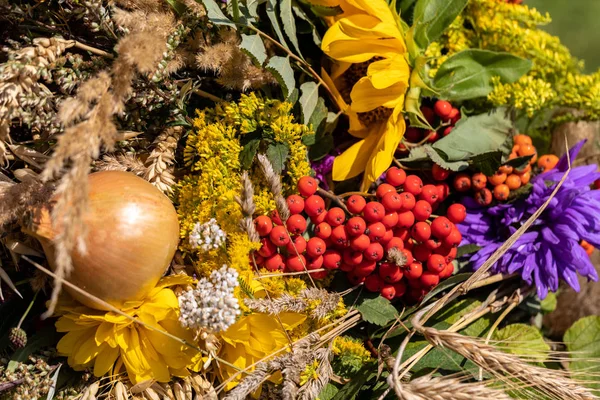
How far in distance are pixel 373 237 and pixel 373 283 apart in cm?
13

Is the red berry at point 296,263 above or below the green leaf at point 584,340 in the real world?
above

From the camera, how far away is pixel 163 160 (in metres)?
1.18

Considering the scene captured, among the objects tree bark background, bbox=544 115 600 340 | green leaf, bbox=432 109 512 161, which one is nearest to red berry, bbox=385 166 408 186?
green leaf, bbox=432 109 512 161

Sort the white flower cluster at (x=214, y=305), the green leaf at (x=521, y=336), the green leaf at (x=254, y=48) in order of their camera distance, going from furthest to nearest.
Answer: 1. the green leaf at (x=521, y=336)
2. the green leaf at (x=254, y=48)
3. the white flower cluster at (x=214, y=305)

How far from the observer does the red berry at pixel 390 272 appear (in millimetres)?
1194

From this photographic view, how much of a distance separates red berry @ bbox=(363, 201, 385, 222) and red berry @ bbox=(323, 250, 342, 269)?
0.11m

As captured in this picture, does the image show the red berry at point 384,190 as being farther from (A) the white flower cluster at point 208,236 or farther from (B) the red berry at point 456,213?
(A) the white flower cluster at point 208,236

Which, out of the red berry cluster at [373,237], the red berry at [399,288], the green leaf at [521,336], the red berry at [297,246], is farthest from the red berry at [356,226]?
the green leaf at [521,336]

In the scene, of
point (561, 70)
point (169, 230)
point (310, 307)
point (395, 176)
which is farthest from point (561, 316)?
point (169, 230)

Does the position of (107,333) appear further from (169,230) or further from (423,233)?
(423,233)

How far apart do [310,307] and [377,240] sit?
A: 20 cm

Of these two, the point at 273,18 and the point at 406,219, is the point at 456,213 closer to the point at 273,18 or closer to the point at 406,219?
the point at 406,219

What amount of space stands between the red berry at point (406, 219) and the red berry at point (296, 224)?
0.21 meters

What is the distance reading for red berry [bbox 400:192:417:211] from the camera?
1.18 meters
